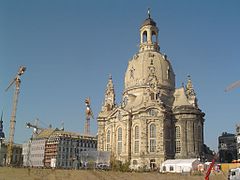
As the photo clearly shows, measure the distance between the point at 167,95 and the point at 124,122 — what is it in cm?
1683

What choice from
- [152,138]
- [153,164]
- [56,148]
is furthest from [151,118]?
[56,148]

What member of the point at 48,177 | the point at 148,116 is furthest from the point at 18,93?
the point at 48,177

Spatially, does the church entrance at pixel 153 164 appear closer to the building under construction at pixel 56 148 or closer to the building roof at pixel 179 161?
the building roof at pixel 179 161

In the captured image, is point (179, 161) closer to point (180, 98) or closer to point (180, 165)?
point (180, 165)

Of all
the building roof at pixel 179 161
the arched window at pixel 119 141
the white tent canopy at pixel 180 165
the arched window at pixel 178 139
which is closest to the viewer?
the white tent canopy at pixel 180 165

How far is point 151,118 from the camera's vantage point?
10156 centimetres

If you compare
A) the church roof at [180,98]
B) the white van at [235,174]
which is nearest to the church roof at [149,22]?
the church roof at [180,98]

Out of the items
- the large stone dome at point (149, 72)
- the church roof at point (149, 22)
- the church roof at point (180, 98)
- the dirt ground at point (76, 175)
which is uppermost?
the church roof at point (149, 22)

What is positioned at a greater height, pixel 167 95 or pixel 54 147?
pixel 167 95

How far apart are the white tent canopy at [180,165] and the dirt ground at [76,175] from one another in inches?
504

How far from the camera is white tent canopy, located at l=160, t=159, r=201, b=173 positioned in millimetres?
89500

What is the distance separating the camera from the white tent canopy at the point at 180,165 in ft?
294

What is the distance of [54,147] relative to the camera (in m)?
148

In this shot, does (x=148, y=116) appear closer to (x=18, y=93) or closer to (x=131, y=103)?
(x=131, y=103)
